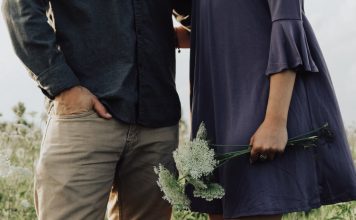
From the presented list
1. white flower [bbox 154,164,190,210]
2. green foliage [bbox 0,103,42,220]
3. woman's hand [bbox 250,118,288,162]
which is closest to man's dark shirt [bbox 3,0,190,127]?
white flower [bbox 154,164,190,210]

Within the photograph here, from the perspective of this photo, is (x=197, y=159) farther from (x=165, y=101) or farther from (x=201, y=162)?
(x=165, y=101)

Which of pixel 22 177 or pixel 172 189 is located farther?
pixel 22 177

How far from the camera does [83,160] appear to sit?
3.44m

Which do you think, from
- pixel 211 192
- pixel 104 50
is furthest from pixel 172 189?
pixel 104 50

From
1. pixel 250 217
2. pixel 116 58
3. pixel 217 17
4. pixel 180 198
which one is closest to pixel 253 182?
pixel 250 217

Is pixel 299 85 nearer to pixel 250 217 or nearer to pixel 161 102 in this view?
pixel 250 217

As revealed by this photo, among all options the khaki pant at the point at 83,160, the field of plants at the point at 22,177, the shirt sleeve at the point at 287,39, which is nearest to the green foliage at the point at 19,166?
the field of plants at the point at 22,177

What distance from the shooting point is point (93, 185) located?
3.47m

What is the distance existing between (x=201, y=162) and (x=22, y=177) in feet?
7.99

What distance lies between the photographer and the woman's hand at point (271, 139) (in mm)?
2945

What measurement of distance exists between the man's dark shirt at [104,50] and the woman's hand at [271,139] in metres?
0.78

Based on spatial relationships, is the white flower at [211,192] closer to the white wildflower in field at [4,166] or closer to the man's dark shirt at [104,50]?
the man's dark shirt at [104,50]

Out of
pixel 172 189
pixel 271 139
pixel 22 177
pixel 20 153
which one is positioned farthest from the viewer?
pixel 20 153

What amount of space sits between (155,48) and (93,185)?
28.9 inches
